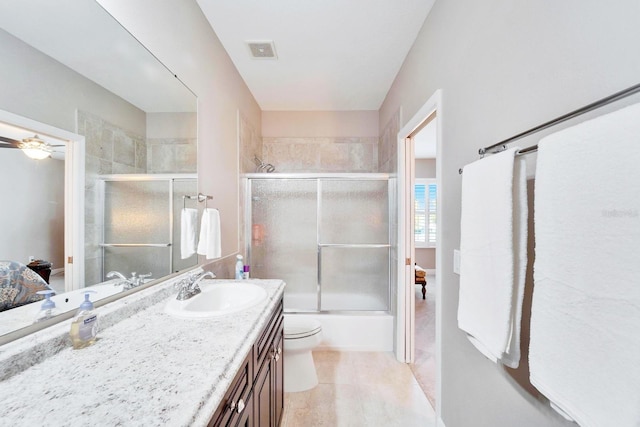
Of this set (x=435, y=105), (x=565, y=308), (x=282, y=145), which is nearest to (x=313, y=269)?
(x=282, y=145)

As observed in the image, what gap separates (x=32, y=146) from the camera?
2.44 feet

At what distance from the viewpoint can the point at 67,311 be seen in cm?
84

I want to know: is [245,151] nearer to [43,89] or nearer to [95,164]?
[95,164]

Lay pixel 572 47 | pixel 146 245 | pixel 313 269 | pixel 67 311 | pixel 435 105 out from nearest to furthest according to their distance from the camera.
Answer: pixel 572 47 < pixel 67 311 < pixel 146 245 < pixel 435 105 < pixel 313 269

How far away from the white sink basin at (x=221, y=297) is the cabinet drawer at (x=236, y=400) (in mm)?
290

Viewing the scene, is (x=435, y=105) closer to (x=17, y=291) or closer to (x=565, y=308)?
(x=565, y=308)

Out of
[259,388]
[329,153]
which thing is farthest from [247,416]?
[329,153]

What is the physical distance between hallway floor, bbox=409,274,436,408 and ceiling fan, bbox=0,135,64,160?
8.01 ft

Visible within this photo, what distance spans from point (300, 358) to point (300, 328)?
8.3 inches

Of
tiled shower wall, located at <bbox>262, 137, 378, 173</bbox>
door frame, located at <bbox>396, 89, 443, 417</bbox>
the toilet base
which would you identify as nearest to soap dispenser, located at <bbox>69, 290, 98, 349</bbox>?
the toilet base

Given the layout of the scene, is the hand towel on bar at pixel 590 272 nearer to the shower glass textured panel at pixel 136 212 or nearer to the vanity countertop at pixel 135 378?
the vanity countertop at pixel 135 378

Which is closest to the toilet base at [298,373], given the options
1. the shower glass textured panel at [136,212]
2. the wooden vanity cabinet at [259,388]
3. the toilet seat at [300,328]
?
the toilet seat at [300,328]

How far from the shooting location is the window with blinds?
216 inches

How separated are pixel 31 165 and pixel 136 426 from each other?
2.55 ft
